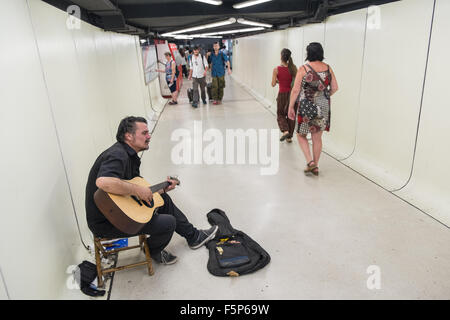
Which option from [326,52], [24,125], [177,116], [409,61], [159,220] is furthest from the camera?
[177,116]

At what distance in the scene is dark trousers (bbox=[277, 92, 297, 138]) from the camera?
535 centimetres

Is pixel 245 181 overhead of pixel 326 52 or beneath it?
beneath

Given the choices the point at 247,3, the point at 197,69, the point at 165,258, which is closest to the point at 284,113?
the point at 247,3

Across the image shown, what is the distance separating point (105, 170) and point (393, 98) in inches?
125

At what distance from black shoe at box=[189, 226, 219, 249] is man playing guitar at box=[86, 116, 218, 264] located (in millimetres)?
106

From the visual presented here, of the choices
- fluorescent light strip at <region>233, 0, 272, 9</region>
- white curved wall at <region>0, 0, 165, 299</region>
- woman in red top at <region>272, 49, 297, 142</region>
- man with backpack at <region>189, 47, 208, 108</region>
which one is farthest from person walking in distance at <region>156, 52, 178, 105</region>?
white curved wall at <region>0, 0, 165, 299</region>

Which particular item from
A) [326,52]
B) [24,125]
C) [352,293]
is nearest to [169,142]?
[326,52]

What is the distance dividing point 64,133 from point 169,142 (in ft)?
10.7

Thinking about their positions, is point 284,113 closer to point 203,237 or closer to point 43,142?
point 203,237

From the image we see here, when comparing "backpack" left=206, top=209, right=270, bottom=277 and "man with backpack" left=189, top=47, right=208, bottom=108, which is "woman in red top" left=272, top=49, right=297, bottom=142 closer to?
"backpack" left=206, top=209, right=270, bottom=277

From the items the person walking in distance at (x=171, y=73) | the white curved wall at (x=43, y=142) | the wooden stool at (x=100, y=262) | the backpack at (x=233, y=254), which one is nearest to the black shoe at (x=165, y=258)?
the wooden stool at (x=100, y=262)
